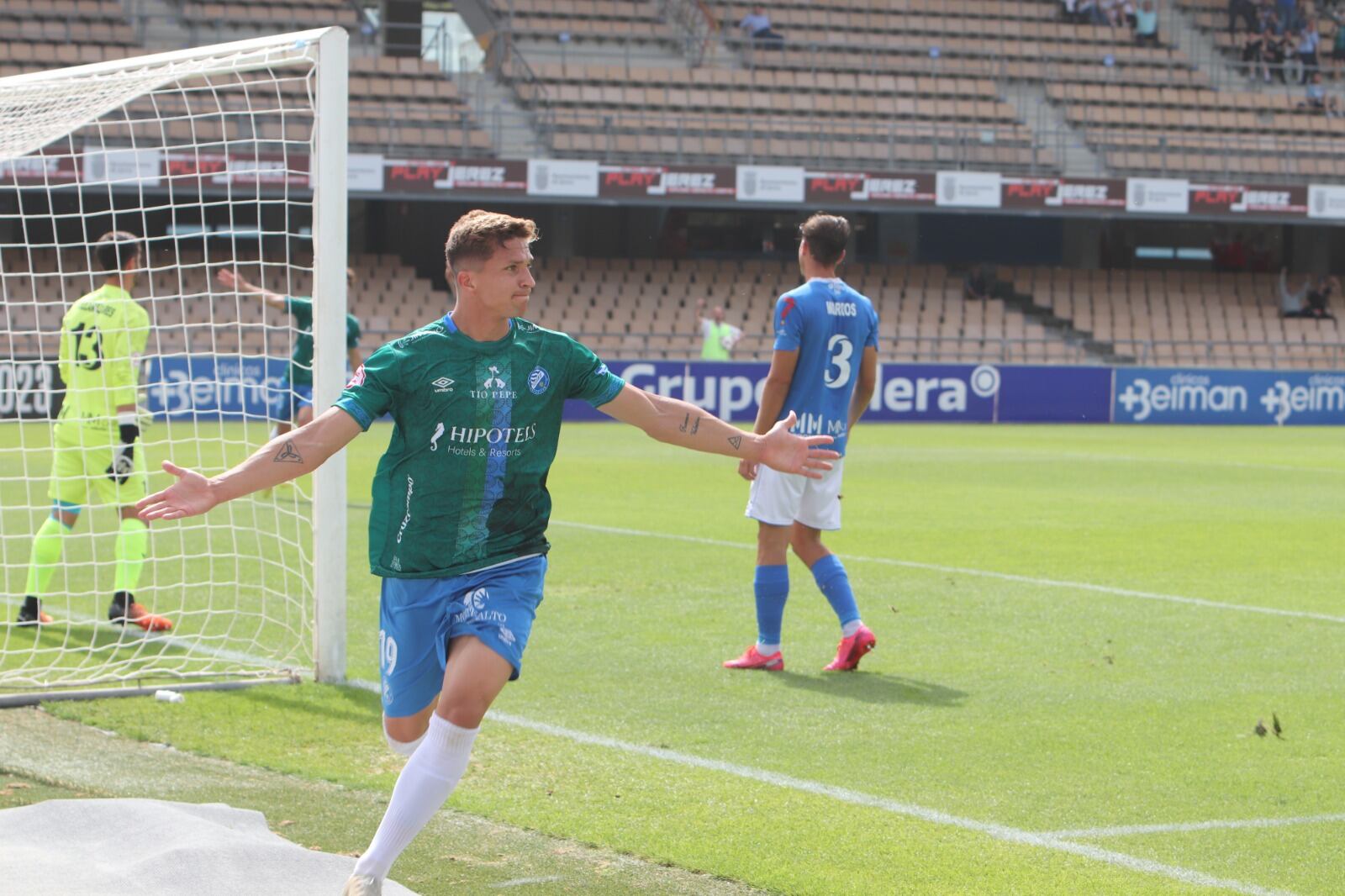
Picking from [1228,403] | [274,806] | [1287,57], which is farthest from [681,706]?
[1287,57]

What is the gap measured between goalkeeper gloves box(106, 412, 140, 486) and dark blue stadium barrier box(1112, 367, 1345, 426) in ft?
83.8

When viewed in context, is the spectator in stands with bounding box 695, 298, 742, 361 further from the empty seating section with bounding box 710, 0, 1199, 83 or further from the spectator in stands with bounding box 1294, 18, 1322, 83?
the spectator in stands with bounding box 1294, 18, 1322, 83

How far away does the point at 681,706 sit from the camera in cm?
733

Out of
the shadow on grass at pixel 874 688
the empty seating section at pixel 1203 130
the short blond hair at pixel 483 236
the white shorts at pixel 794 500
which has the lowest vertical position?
the shadow on grass at pixel 874 688

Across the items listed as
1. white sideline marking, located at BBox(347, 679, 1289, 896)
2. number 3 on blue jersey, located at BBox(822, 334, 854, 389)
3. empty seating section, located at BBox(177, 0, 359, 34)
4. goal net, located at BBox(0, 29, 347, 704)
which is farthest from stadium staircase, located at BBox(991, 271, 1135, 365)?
white sideline marking, located at BBox(347, 679, 1289, 896)

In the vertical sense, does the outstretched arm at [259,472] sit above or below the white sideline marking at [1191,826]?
above

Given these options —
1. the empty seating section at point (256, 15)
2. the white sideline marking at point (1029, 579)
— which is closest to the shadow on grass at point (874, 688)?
the white sideline marking at point (1029, 579)

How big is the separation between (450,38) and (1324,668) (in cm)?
3139

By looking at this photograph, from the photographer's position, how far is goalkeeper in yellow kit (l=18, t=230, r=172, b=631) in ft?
28.5

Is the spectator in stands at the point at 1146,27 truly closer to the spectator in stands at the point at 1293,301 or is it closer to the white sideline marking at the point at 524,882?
the spectator in stands at the point at 1293,301

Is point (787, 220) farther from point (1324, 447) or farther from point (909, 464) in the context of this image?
point (909, 464)

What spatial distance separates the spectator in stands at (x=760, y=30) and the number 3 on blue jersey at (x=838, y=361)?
31.9m

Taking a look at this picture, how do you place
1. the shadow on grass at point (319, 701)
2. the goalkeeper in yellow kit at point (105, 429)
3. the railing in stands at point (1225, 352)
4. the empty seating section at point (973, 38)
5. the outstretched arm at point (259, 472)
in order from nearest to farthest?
the outstretched arm at point (259, 472) → the shadow on grass at point (319, 701) → the goalkeeper in yellow kit at point (105, 429) → the railing in stands at point (1225, 352) → the empty seating section at point (973, 38)

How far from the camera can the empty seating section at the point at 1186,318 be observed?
37062 mm
